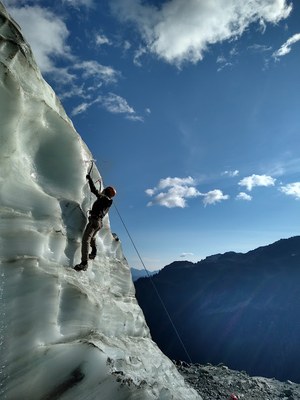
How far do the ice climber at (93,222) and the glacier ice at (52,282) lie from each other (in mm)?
332

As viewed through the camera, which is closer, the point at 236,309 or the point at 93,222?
the point at 93,222

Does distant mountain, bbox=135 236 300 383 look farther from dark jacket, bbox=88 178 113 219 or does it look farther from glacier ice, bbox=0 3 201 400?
dark jacket, bbox=88 178 113 219

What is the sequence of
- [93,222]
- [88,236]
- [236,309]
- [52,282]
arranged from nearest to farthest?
[52,282]
[88,236]
[93,222]
[236,309]

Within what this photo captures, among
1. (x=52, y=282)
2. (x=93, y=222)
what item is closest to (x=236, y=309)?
(x=93, y=222)

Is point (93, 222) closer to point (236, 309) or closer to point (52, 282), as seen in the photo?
point (52, 282)

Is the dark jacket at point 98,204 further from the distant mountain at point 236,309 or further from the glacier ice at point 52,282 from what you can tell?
the distant mountain at point 236,309

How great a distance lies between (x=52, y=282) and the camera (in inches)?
345

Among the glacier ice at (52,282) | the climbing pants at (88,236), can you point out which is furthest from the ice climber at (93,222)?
the glacier ice at (52,282)

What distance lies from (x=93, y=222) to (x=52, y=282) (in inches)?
90.6

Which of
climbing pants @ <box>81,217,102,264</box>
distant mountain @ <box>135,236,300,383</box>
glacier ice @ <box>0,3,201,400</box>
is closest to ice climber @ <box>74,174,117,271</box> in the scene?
climbing pants @ <box>81,217,102,264</box>

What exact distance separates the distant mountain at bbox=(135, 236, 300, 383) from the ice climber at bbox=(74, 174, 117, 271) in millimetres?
123909

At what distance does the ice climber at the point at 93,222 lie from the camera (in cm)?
1030

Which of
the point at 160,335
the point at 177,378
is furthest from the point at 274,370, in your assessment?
the point at 177,378

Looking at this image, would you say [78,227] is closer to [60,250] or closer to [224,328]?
[60,250]
